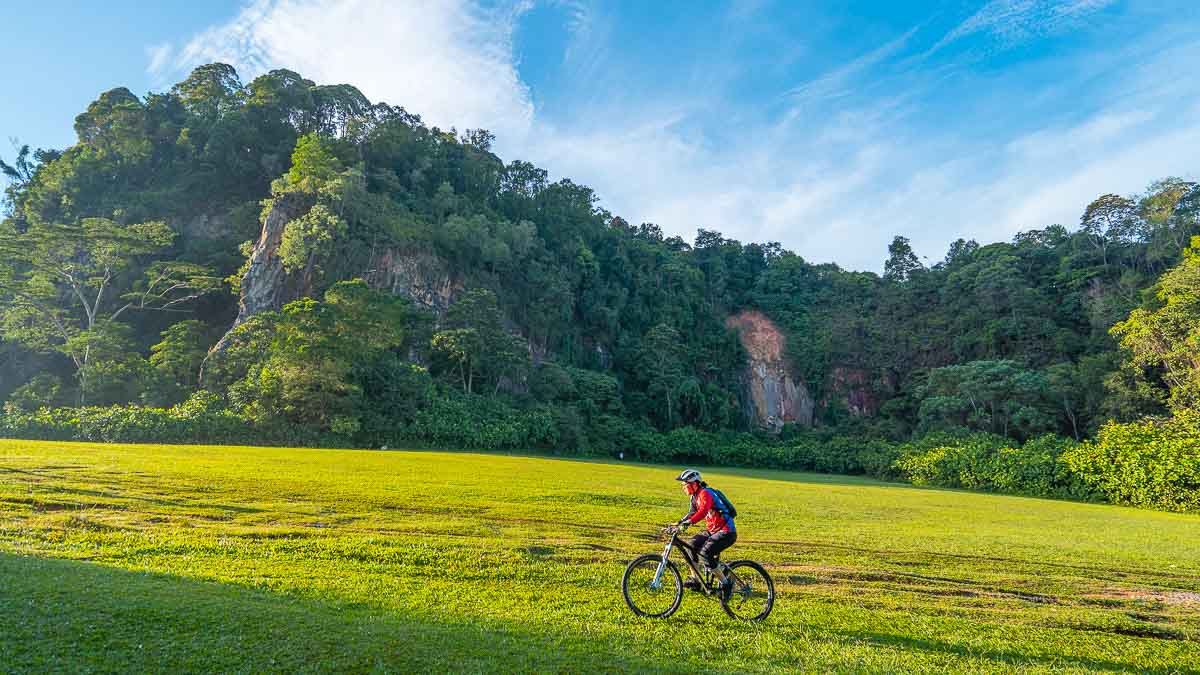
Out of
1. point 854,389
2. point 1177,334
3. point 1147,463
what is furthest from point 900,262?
point 1147,463

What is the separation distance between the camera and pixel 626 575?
22.2 ft

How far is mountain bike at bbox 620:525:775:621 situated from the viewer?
671 cm

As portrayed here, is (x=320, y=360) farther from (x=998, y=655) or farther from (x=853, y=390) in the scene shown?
(x=853, y=390)

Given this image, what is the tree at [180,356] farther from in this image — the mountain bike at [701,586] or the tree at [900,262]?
the tree at [900,262]

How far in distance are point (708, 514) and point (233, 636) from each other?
4.84 metres

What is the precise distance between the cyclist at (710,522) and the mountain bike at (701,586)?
112mm

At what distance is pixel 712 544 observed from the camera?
6.60 m

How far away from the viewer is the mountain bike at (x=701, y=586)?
264 inches

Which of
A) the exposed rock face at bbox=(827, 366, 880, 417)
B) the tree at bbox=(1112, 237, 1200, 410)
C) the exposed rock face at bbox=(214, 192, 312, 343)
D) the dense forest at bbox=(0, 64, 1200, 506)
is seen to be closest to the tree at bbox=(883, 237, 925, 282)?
the dense forest at bbox=(0, 64, 1200, 506)

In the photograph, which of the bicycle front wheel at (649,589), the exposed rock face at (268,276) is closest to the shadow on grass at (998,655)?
the bicycle front wheel at (649,589)

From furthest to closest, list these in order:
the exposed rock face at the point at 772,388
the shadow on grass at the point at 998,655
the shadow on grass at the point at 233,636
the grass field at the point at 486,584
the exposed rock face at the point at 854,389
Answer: the exposed rock face at the point at 772,388 < the exposed rock face at the point at 854,389 < the shadow on grass at the point at 998,655 < the grass field at the point at 486,584 < the shadow on grass at the point at 233,636

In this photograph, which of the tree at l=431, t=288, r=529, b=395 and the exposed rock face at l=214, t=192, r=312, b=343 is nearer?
the exposed rock face at l=214, t=192, r=312, b=343

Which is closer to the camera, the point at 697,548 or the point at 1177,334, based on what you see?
the point at 697,548

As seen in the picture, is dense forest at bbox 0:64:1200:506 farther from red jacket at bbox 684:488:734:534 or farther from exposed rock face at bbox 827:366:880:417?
red jacket at bbox 684:488:734:534
